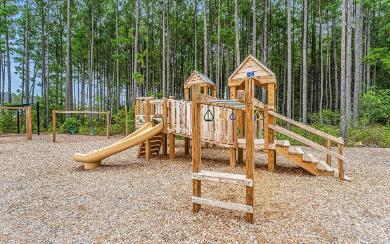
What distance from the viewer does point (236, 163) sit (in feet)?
27.1

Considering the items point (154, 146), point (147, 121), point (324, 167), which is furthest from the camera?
point (154, 146)

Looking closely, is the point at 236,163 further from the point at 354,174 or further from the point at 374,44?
the point at 374,44

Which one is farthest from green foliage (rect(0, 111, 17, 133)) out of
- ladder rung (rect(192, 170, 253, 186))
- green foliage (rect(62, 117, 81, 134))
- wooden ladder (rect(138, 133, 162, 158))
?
ladder rung (rect(192, 170, 253, 186))

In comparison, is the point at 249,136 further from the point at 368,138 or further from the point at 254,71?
the point at 368,138

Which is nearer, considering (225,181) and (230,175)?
(225,181)

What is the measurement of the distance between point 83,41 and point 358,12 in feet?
76.2

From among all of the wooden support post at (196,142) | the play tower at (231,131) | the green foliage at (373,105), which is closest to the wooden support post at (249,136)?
the play tower at (231,131)

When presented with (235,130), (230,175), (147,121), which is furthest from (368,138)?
(230,175)

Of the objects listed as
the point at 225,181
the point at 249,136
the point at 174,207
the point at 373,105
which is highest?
the point at 373,105

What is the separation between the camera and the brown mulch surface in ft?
11.9

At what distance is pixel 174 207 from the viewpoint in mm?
4594

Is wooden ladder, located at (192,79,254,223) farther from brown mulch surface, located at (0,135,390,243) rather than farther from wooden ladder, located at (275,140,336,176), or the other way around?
wooden ladder, located at (275,140,336,176)

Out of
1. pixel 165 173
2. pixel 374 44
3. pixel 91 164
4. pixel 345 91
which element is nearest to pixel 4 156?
pixel 91 164

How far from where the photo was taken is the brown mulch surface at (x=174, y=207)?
11.9 ft
